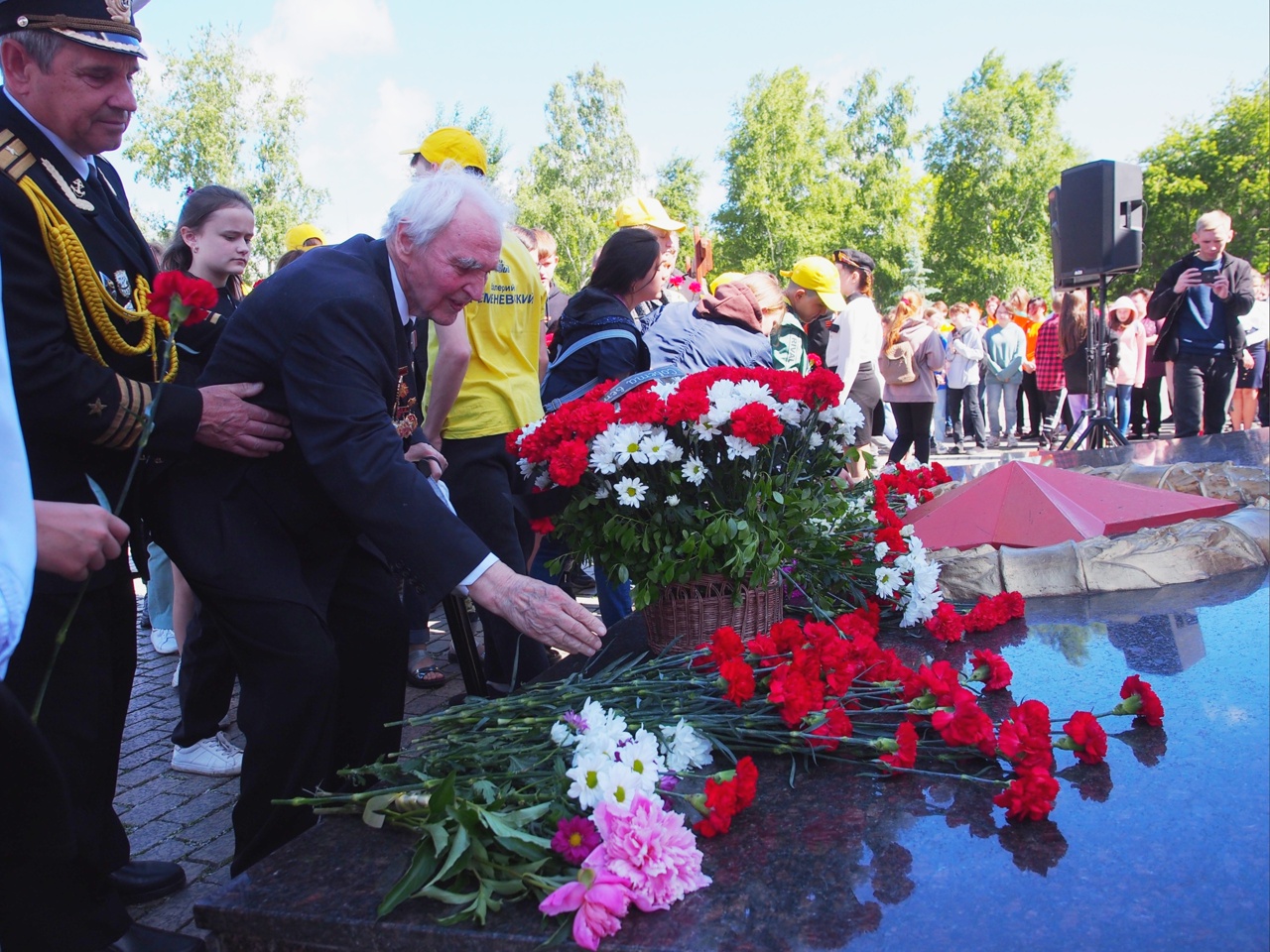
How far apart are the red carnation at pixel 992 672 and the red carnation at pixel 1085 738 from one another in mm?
359

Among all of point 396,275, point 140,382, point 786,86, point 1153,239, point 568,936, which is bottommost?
point 568,936

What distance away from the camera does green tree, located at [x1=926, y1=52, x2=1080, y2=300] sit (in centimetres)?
4249

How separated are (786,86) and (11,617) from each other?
158ft

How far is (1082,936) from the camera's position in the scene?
1.47m

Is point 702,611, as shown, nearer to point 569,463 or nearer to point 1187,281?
point 569,463

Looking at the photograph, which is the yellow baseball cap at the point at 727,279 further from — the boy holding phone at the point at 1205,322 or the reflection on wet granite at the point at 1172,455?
the boy holding phone at the point at 1205,322

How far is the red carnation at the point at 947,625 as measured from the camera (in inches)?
110

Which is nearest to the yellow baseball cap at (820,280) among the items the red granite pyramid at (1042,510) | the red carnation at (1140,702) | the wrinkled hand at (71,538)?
the red granite pyramid at (1042,510)

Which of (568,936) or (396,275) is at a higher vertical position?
(396,275)

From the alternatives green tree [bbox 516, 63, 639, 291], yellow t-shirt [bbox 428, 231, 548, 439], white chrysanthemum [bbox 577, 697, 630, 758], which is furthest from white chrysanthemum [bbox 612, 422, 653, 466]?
green tree [bbox 516, 63, 639, 291]

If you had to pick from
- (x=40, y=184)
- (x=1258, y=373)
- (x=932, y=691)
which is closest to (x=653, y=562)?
(x=932, y=691)

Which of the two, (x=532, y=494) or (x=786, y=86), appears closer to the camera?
(x=532, y=494)

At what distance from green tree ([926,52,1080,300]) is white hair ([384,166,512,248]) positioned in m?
42.3

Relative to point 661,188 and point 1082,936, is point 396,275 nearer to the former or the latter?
point 1082,936
